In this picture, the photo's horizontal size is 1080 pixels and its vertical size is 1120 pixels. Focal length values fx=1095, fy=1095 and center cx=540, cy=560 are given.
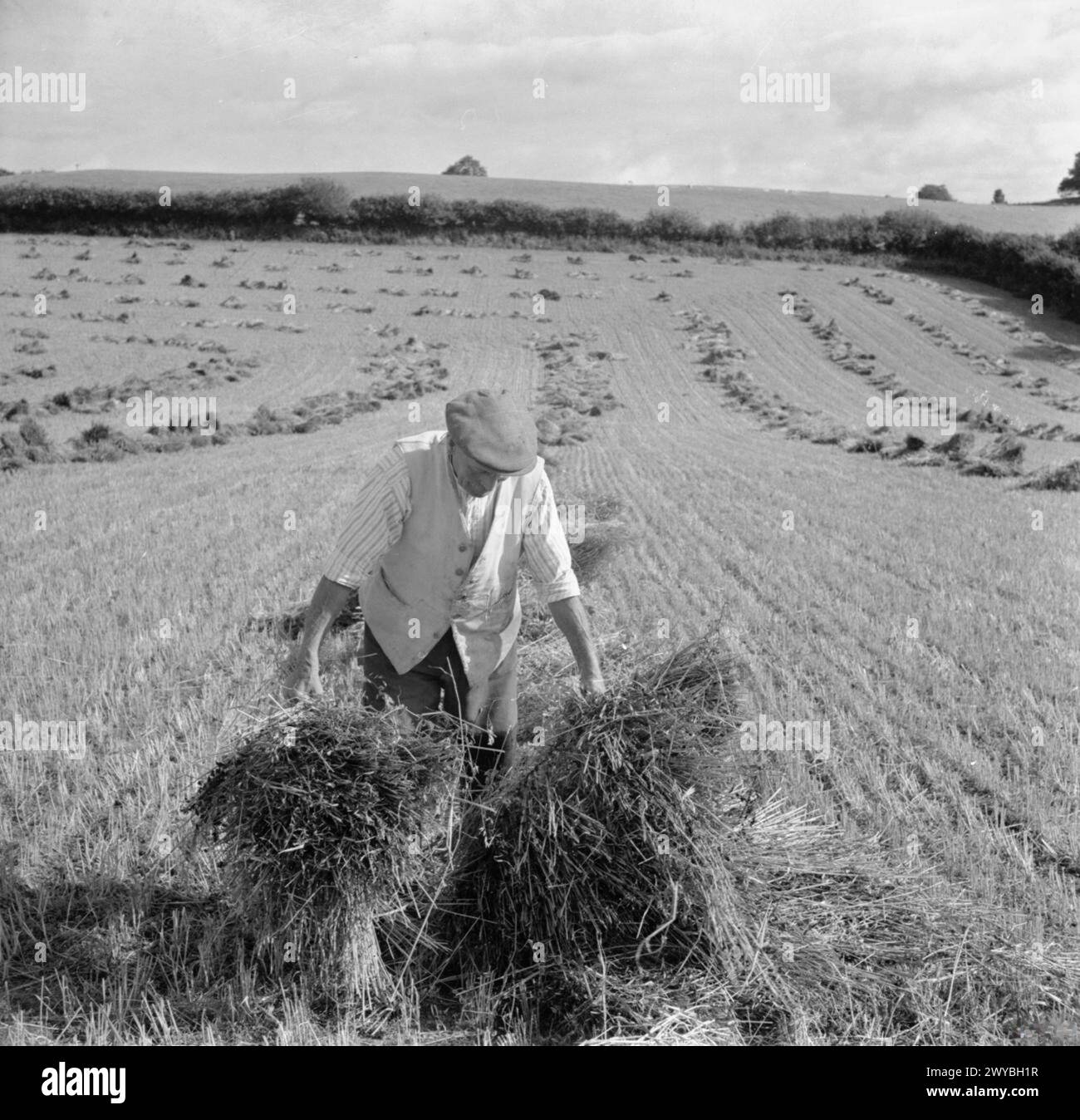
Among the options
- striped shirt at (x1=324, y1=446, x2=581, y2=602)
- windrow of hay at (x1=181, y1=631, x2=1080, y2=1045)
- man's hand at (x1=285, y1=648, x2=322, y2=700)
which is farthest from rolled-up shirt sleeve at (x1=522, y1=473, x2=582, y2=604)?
man's hand at (x1=285, y1=648, x2=322, y2=700)

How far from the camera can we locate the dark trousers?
3.78 m

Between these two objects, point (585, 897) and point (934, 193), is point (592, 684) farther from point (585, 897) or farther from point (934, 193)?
point (934, 193)

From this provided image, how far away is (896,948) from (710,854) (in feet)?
2.35

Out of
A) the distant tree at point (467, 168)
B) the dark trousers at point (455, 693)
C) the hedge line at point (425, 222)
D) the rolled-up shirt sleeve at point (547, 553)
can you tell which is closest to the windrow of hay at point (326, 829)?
the dark trousers at point (455, 693)

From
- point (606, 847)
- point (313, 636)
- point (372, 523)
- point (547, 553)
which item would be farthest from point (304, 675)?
point (606, 847)

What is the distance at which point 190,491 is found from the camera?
45.6 ft

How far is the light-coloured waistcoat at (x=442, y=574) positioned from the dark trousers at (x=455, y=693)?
6 cm

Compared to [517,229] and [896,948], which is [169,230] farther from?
[896,948]

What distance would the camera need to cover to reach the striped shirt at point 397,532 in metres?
3.47

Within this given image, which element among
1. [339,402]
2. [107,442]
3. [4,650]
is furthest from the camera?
[339,402]

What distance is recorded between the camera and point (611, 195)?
60.7 metres

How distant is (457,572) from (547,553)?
0.31m
